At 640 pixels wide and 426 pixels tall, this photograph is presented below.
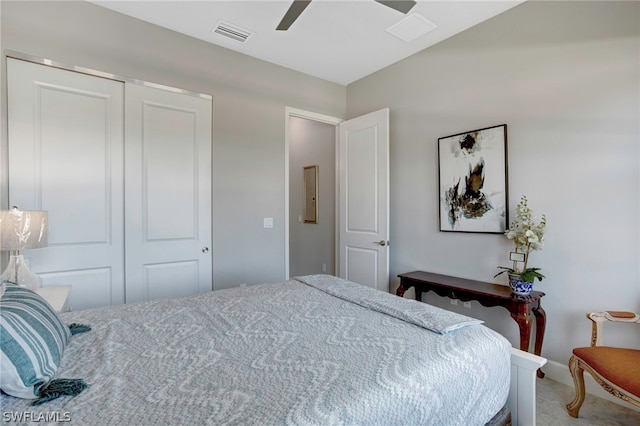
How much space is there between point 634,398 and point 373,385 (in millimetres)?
1495

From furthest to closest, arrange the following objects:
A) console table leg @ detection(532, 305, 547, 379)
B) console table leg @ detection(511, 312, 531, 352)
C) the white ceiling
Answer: the white ceiling → console table leg @ detection(532, 305, 547, 379) → console table leg @ detection(511, 312, 531, 352)

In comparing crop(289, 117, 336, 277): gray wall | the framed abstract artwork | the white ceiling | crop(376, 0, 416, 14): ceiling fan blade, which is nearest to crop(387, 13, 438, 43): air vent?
the white ceiling

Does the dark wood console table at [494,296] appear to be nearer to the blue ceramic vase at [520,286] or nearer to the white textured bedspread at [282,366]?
the blue ceramic vase at [520,286]

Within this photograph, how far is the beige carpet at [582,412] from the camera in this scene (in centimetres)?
188

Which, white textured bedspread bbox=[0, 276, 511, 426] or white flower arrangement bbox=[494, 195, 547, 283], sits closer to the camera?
white textured bedspread bbox=[0, 276, 511, 426]

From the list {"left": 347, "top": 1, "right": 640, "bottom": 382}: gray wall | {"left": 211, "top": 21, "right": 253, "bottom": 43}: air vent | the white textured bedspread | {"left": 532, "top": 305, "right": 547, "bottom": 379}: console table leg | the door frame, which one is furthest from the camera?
the door frame

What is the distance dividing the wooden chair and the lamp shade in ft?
10.8

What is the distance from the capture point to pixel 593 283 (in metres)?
2.18

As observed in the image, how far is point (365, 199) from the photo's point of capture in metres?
3.65

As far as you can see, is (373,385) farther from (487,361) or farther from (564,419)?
(564,419)

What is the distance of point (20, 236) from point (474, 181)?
331 cm

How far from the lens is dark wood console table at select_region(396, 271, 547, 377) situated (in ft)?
7.27

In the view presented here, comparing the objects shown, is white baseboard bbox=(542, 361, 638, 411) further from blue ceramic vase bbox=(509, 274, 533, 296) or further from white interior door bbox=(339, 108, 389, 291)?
white interior door bbox=(339, 108, 389, 291)

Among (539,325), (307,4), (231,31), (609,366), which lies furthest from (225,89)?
(609,366)
